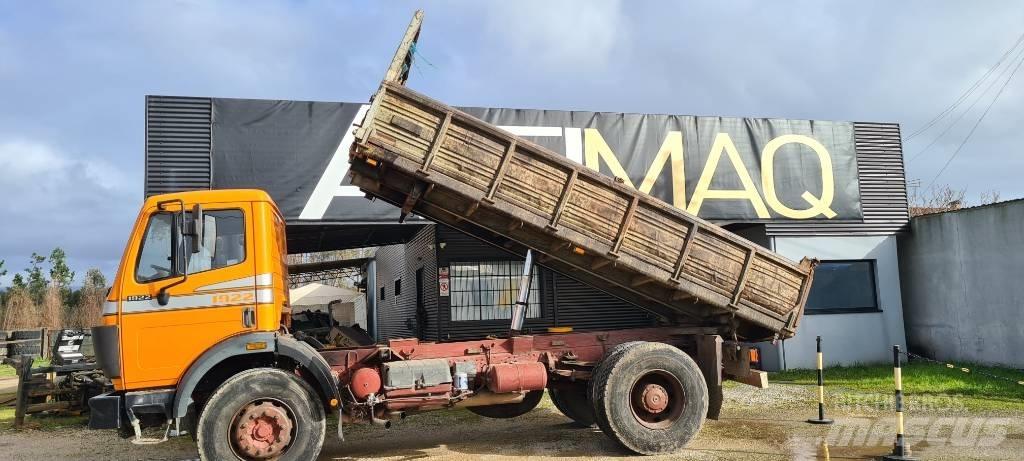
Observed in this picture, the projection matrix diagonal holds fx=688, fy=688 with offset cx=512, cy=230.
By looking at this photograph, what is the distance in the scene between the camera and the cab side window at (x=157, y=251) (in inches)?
249

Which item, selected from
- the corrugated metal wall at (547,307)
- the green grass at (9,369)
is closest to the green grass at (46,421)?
the corrugated metal wall at (547,307)

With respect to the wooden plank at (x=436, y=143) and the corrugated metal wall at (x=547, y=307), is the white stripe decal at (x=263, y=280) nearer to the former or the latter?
the wooden plank at (x=436, y=143)

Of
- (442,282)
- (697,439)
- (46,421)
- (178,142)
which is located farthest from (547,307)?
(46,421)

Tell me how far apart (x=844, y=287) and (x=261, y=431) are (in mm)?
11895

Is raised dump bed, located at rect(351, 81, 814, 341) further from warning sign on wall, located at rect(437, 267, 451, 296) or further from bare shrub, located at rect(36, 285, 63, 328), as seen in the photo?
bare shrub, located at rect(36, 285, 63, 328)

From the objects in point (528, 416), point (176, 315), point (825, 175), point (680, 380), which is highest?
point (825, 175)

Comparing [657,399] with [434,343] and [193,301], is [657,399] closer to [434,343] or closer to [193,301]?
[434,343]

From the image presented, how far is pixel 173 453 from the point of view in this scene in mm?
8242

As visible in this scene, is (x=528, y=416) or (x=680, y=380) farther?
(x=528, y=416)

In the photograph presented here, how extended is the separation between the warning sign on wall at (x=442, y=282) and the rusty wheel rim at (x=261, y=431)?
21.9 ft

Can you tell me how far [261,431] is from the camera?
6336 millimetres

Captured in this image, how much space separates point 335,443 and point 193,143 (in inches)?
220

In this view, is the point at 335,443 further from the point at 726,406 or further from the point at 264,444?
the point at 726,406

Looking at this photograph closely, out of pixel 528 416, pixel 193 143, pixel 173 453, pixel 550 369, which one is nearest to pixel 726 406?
pixel 528 416
